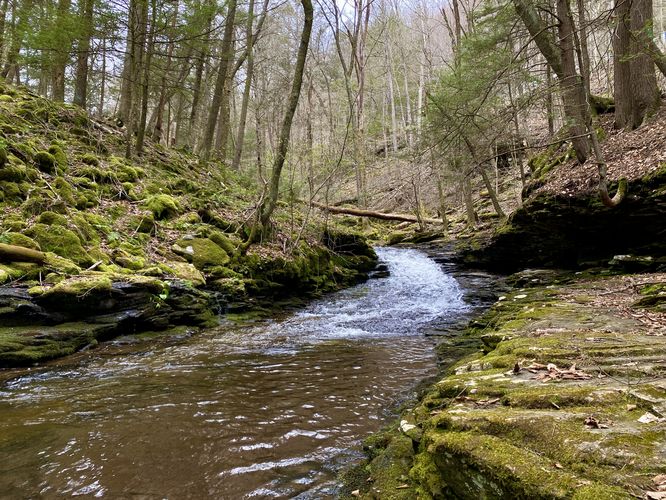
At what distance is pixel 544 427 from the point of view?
6.63 ft

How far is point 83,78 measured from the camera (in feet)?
41.1

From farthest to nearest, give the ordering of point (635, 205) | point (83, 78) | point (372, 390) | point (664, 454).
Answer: point (83, 78)
point (635, 205)
point (372, 390)
point (664, 454)

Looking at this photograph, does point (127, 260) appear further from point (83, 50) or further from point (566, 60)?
point (566, 60)

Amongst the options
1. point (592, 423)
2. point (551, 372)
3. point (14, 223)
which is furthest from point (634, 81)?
point (14, 223)

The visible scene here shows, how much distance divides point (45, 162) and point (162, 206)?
242 centimetres

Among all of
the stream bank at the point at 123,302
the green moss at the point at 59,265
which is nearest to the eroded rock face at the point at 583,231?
the stream bank at the point at 123,302

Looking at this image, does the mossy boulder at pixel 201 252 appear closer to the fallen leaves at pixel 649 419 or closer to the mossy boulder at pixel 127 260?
the mossy boulder at pixel 127 260

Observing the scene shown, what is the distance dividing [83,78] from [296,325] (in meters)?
10.5

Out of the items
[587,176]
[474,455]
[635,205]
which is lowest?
[474,455]

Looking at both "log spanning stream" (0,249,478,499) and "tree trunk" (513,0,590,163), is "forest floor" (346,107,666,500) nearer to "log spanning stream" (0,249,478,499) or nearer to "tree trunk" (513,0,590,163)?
"log spanning stream" (0,249,478,499)

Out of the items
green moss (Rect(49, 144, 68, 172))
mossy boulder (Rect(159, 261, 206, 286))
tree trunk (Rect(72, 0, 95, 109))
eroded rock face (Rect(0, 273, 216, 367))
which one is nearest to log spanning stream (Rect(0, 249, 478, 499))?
eroded rock face (Rect(0, 273, 216, 367))

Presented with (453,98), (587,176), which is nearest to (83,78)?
(453,98)

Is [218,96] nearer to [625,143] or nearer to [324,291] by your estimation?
[324,291]

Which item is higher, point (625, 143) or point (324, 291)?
point (625, 143)
